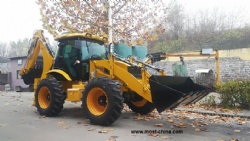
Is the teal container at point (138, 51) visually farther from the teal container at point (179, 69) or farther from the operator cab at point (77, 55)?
the operator cab at point (77, 55)

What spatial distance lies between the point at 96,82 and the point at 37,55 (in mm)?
4066

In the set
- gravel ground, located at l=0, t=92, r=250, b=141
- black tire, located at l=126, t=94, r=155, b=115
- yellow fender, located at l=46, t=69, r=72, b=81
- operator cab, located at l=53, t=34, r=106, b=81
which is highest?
operator cab, located at l=53, t=34, r=106, b=81

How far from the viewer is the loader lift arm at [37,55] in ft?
29.9

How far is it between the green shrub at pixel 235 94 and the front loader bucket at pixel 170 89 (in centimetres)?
400

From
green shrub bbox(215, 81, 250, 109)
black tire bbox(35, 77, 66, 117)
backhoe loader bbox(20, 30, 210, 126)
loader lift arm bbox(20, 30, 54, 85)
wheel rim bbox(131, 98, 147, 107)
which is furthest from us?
green shrub bbox(215, 81, 250, 109)

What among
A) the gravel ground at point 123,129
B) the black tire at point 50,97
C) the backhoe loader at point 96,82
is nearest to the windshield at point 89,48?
the backhoe loader at point 96,82

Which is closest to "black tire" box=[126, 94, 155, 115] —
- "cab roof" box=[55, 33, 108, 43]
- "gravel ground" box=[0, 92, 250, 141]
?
"gravel ground" box=[0, 92, 250, 141]

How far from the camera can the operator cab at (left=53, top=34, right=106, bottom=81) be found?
8.23 metres

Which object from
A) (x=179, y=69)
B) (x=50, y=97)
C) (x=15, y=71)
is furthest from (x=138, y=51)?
(x=15, y=71)

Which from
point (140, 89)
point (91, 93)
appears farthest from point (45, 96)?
point (140, 89)

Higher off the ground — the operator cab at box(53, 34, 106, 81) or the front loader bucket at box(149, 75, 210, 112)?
the operator cab at box(53, 34, 106, 81)

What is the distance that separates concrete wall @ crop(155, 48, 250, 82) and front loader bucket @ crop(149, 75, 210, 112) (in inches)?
491

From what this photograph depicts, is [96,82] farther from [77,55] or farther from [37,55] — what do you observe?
[37,55]

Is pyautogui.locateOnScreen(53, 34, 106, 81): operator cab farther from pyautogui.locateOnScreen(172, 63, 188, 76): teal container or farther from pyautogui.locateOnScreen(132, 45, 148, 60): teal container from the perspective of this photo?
pyautogui.locateOnScreen(172, 63, 188, 76): teal container
